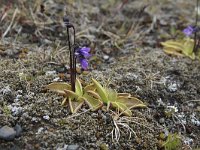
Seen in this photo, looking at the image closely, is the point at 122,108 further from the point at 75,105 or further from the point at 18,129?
the point at 18,129

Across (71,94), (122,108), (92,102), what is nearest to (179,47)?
(122,108)

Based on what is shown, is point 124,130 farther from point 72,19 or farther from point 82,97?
point 72,19

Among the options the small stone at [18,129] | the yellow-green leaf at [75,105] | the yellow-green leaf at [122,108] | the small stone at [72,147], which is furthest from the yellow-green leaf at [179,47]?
the small stone at [18,129]

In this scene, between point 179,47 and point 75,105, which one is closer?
point 75,105

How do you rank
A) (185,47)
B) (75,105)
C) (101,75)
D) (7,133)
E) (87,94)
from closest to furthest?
(7,133)
(75,105)
(87,94)
(101,75)
(185,47)

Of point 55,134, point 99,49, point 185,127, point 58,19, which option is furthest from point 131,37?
point 55,134

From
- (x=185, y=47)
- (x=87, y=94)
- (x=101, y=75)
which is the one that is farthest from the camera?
(x=185, y=47)

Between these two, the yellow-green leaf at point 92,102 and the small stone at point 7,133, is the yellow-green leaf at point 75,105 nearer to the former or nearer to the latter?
the yellow-green leaf at point 92,102
